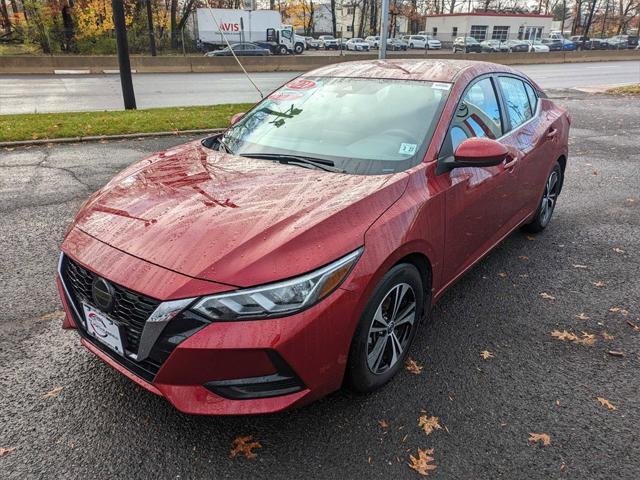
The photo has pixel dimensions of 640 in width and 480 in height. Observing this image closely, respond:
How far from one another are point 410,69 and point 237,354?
2.57m

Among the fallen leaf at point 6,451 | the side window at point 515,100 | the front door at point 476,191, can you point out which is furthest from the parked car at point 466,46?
the fallen leaf at point 6,451

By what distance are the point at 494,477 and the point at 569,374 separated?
1.03 m

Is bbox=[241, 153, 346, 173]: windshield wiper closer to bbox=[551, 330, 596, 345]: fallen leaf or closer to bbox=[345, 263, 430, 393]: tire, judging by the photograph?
bbox=[345, 263, 430, 393]: tire

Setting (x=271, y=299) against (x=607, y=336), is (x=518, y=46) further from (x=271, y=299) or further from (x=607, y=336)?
(x=271, y=299)

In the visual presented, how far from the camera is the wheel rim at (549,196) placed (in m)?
4.93

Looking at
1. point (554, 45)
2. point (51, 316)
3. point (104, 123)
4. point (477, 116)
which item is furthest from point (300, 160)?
point (554, 45)

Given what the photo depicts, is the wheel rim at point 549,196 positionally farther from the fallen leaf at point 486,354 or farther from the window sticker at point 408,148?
the window sticker at point 408,148

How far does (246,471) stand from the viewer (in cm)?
221

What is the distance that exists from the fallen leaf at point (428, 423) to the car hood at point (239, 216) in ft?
3.29

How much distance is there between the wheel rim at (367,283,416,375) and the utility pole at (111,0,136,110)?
983 cm

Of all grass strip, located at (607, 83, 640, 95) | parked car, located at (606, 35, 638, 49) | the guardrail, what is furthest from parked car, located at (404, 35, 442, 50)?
grass strip, located at (607, 83, 640, 95)

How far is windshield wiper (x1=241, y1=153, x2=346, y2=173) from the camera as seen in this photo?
9.54 ft

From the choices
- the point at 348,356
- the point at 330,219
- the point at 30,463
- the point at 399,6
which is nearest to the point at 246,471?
the point at 348,356

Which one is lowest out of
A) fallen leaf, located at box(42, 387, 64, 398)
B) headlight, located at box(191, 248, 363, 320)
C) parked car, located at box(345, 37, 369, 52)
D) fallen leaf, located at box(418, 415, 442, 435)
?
fallen leaf, located at box(42, 387, 64, 398)
